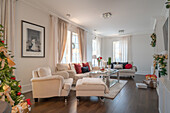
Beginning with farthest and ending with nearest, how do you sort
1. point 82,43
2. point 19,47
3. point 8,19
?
point 82,43
point 19,47
point 8,19

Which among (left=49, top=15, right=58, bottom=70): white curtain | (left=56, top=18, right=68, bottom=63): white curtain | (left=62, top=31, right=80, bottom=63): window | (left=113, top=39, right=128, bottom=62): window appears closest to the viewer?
(left=49, top=15, right=58, bottom=70): white curtain

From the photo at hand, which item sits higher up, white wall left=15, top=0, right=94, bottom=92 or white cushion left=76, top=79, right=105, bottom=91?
white wall left=15, top=0, right=94, bottom=92

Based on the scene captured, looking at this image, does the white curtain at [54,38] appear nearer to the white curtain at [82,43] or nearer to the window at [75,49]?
the window at [75,49]

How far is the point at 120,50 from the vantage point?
845 cm

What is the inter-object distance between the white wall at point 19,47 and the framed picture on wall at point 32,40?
0.40 feet

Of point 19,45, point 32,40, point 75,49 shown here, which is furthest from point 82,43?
point 19,45

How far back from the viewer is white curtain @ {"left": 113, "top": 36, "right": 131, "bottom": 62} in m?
8.02

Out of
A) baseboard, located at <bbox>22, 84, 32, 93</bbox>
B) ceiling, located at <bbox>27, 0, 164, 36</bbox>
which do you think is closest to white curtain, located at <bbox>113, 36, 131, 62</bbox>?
ceiling, located at <bbox>27, 0, 164, 36</bbox>

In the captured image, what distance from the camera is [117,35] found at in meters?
8.59

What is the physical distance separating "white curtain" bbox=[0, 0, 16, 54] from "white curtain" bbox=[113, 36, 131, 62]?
719 cm

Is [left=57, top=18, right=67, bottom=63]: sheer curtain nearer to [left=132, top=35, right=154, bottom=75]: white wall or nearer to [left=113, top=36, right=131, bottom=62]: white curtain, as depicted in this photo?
[left=113, top=36, right=131, bottom=62]: white curtain

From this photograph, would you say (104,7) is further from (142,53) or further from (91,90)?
(142,53)

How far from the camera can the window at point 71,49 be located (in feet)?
17.7

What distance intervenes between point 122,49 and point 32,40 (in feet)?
21.5
